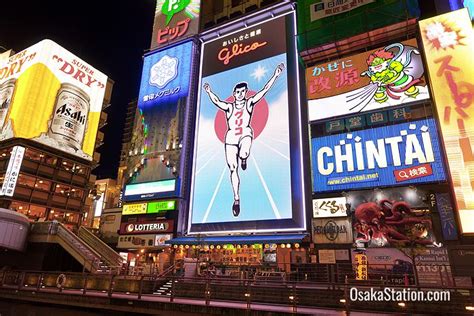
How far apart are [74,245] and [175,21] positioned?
29346mm

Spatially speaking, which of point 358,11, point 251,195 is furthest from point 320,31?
point 251,195

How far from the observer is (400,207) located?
2162cm

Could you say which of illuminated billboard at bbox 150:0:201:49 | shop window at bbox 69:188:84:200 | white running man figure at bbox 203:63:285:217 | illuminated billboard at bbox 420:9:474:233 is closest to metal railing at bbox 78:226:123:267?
white running man figure at bbox 203:63:285:217

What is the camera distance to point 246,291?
15.2 m

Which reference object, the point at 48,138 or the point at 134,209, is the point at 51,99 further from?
the point at 134,209

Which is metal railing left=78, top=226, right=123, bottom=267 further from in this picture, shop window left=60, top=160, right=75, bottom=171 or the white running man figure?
shop window left=60, top=160, right=75, bottom=171

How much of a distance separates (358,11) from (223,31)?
15.2 m

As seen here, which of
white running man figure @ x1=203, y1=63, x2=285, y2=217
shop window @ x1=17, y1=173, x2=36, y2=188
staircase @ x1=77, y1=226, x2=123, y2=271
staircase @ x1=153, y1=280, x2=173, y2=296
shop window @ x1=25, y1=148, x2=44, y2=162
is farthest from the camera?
shop window @ x1=25, y1=148, x2=44, y2=162

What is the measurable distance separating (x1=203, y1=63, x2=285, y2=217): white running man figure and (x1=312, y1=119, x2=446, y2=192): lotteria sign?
7293 millimetres

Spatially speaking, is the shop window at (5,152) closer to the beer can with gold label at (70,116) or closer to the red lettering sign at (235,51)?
the beer can with gold label at (70,116)

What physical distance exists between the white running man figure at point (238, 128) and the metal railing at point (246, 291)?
43.4ft

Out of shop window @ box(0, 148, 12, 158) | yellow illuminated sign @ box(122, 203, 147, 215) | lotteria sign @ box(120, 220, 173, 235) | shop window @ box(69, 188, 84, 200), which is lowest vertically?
lotteria sign @ box(120, 220, 173, 235)

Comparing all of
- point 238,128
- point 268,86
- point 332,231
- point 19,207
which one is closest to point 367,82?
point 268,86

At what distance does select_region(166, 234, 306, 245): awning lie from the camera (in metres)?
24.8
